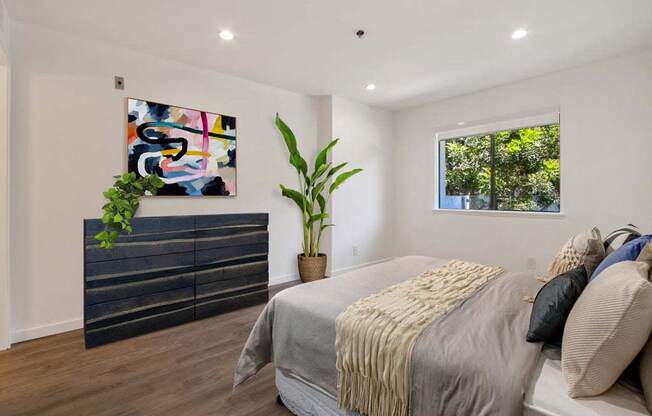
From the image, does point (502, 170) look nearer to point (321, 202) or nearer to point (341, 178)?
point (341, 178)

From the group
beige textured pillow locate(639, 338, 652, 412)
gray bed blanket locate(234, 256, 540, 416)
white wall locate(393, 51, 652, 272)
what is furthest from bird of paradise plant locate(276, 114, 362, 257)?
beige textured pillow locate(639, 338, 652, 412)

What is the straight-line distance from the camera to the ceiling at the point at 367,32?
Answer: 7.48ft

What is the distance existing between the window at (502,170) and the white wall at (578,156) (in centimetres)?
18

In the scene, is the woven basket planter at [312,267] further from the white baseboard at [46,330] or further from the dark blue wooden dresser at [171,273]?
the white baseboard at [46,330]

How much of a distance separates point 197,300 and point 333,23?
8.51 ft

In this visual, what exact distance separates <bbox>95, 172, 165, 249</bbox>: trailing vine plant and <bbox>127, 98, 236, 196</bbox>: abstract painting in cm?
29

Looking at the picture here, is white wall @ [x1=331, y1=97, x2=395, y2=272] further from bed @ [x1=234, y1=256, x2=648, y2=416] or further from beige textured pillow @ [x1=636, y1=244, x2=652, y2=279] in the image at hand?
beige textured pillow @ [x1=636, y1=244, x2=652, y2=279]

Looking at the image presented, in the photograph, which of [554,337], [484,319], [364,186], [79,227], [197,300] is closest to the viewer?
[554,337]

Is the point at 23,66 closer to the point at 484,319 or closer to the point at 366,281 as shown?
the point at 366,281

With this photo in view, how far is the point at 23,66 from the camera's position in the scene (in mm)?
2447

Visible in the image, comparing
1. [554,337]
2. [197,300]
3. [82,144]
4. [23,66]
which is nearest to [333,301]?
[554,337]

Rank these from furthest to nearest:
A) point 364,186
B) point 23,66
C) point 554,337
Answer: point 364,186
point 23,66
point 554,337

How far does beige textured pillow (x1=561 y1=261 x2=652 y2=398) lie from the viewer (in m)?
0.91

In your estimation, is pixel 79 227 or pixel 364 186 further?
pixel 364 186
